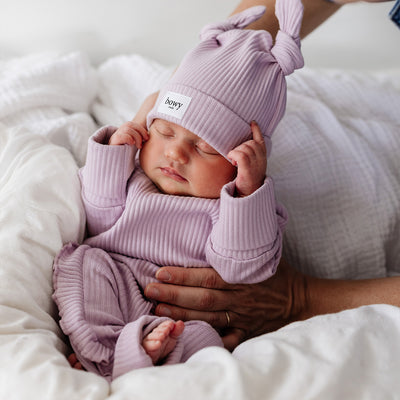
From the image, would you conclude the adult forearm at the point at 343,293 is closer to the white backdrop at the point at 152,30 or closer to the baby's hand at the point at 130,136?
the baby's hand at the point at 130,136

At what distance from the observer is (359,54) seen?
6.41 ft

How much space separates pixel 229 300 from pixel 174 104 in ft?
1.33

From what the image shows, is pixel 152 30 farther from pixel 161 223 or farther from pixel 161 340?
pixel 161 340

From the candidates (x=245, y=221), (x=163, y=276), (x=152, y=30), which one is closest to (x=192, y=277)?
(x=163, y=276)

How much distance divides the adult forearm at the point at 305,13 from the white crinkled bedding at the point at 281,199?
0.67 feet

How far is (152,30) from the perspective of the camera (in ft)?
5.88

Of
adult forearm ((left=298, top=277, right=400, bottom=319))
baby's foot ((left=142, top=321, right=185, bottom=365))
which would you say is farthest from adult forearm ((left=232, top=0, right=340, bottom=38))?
baby's foot ((left=142, top=321, right=185, bottom=365))

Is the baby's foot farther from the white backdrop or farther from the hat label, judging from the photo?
the white backdrop

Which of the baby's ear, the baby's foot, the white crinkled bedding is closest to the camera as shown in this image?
the white crinkled bedding

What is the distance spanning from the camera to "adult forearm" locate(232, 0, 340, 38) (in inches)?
53.1

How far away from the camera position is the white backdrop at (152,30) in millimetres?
1700

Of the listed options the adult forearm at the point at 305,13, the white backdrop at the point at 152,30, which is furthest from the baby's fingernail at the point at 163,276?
the white backdrop at the point at 152,30

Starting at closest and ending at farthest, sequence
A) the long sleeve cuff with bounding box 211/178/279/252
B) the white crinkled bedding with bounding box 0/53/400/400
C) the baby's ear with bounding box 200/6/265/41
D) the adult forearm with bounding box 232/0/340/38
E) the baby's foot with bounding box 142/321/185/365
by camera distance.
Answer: the white crinkled bedding with bounding box 0/53/400/400
the baby's foot with bounding box 142/321/185/365
the long sleeve cuff with bounding box 211/178/279/252
the baby's ear with bounding box 200/6/265/41
the adult forearm with bounding box 232/0/340/38

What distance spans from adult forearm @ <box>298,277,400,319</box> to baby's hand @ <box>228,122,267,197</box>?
333 millimetres
